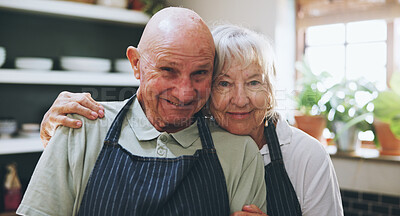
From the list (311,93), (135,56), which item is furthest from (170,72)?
(311,93)

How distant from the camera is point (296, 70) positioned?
10.2 feet

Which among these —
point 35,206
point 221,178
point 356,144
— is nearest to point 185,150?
point 221,178

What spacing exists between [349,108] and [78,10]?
2092mm

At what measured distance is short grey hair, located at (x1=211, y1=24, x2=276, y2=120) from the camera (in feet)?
4.17

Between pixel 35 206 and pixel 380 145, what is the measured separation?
231cm

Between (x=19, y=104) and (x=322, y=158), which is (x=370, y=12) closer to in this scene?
(x=322, y=158)

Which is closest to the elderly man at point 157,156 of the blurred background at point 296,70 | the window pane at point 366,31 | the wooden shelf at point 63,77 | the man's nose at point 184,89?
the man's nose at point 184,89

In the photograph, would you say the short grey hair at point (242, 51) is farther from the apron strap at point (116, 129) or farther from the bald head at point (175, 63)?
the apron strap at point (116, 129)

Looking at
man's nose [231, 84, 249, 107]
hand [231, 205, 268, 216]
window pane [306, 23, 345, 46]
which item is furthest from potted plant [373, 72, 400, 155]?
hand [231, 205, 268, 216]

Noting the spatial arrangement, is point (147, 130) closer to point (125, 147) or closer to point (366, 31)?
point (125, 147)

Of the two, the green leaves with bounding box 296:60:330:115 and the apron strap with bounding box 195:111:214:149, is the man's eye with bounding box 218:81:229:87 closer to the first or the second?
the apron strap with bounding box 195:111:214:149

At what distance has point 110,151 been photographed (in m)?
1.12

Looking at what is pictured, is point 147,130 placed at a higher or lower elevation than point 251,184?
higher

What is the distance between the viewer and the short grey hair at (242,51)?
1.27m
